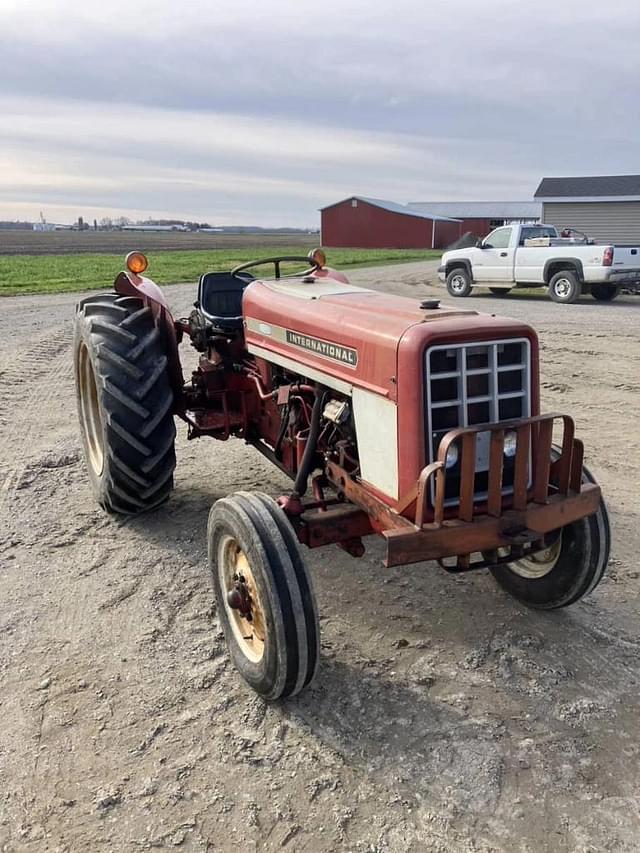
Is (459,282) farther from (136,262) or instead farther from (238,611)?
(238,611)

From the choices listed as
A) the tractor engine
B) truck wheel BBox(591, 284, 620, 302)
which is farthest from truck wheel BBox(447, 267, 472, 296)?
the tractor engine

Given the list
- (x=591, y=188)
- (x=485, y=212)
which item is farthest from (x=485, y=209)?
(x=591, y=188)

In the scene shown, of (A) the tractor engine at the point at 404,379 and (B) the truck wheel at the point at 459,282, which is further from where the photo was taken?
(B) the truck wheel at the point at 459,282

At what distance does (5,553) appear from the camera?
4.06m

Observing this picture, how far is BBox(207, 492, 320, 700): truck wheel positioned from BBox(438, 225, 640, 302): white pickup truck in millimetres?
14185

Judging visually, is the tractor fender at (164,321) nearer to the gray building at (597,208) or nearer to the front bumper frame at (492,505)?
the front bumper frame at (492,505)

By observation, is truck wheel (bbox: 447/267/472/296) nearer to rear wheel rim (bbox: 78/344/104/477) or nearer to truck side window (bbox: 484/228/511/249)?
truck side window (bbox: 484/228/511/249)

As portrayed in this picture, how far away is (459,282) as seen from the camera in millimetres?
17422

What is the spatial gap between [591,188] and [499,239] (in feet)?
40.7

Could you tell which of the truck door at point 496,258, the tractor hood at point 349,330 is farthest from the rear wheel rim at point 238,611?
the truck door at point 496,258

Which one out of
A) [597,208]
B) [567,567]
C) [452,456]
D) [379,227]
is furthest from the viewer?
[379,227]

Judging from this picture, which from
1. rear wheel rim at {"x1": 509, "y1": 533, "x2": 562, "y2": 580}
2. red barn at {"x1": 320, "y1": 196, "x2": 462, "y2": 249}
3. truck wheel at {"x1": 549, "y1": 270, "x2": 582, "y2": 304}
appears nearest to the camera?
rear wheel rim at {"x1": 509, "y1": 533, "x2": 562, "y2": 580}

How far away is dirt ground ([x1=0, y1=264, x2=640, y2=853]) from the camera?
230 cm

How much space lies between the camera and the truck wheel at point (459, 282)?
1728 centimetres
